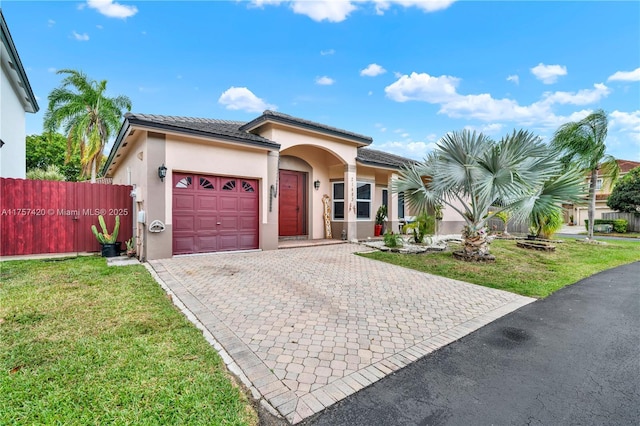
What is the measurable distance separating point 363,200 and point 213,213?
7409mm

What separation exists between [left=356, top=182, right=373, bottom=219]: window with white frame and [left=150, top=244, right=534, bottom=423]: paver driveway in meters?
6.07

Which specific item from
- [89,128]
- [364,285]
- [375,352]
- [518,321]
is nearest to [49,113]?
[89,128]

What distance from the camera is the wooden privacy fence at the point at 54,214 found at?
7965 millimetres

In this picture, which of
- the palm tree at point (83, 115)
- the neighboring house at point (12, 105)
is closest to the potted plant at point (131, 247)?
the neighboring house at point (12, 105)

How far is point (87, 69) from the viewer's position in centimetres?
1847

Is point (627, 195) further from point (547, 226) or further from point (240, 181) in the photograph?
point (240, 181)

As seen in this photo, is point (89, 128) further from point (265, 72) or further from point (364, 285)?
point (364, 285)

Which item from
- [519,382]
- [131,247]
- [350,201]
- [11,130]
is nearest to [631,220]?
[350,201]

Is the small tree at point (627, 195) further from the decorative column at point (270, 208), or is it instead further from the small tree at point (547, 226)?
the decorative column at point (270, 208)

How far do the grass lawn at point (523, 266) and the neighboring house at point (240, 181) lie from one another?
403cm

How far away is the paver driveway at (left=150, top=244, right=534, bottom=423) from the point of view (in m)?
2.72

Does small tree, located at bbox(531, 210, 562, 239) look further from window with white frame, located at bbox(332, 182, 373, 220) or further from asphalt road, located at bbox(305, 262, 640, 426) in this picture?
asphalt road, located at bbox(305, 262, 640, 426)

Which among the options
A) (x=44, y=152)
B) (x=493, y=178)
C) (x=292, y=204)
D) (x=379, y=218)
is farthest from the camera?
(x=44, y=152)

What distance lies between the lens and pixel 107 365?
109 inches
